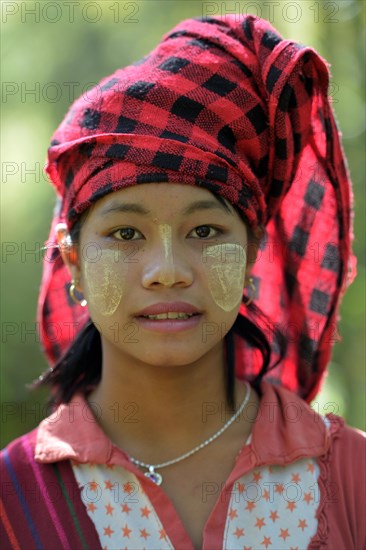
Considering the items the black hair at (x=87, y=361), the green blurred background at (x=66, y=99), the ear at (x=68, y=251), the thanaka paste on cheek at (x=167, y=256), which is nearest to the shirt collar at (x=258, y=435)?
the black hair at (x=87, y=361)

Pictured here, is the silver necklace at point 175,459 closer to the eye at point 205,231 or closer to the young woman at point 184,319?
the young woman at point 184,319

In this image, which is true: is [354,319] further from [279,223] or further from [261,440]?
[261,440]

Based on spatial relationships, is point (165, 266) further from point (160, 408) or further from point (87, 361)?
point (87, 361)

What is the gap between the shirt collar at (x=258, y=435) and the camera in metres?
2.23

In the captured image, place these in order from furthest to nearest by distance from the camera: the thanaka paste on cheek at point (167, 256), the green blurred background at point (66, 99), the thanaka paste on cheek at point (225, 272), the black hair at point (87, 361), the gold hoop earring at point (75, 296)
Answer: the green blurred background at point (66, 99) < the black hair at point (87, 361) < the gold hoop earring at point (75, 296) < the thanaka paste on cheek at point (225, 272) < the thanaka paste on cheek at point (167, 256)

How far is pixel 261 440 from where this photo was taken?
2.28m

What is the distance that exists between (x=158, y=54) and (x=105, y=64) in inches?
133

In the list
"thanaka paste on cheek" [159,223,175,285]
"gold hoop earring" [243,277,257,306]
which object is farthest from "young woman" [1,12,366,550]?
"gold hoop earring" [243,277,257,306]

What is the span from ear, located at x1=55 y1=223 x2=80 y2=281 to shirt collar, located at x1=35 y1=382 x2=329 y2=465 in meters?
0.36

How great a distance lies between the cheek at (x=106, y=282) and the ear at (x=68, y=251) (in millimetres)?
135

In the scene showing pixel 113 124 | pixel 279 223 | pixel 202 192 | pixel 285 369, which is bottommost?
pixel 285 369

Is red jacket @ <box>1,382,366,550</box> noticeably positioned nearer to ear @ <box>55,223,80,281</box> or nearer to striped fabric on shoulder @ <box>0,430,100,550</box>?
striped fabric on shoulder @ <box>0,430,100,550</box>

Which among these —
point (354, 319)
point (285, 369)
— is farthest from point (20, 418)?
point (285, 369)

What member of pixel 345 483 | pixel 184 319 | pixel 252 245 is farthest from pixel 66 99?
pixel 345 483
